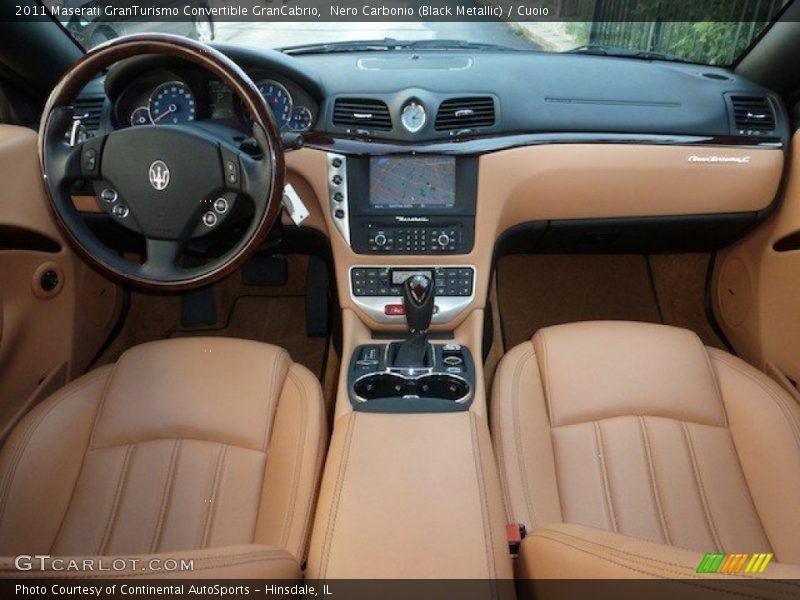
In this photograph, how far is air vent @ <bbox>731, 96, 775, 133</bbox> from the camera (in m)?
1.85

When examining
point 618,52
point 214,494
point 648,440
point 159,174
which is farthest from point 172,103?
point 648,440

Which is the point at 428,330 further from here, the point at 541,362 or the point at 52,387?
the point at 52,387

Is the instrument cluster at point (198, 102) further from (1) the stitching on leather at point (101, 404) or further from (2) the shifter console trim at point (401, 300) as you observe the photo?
(1) the stitching on leather at point (101, 404)

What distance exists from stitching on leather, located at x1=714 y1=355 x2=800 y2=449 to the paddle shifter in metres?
0.79

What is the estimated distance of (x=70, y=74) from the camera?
132 cm

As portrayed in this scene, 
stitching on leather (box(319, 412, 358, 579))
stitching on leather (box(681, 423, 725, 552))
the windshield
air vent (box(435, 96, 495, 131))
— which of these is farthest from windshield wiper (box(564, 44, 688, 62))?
stitching on leather (box(319, 412, 358, 579))

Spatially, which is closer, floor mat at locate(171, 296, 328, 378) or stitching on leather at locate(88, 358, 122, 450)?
stitching on leather at locate(88, 358, 122, 450)

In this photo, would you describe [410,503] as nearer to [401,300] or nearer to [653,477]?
[653,477]

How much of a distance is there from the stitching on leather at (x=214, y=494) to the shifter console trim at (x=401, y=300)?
0.60 meters

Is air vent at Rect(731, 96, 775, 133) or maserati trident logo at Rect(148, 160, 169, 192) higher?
maserati trident logo at Rect(148, 160, 169, 192)

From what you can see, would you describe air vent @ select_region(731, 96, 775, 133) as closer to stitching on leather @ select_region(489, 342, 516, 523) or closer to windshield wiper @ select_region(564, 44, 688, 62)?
windshield wiper @ select_region(564, 44, 688, 62)

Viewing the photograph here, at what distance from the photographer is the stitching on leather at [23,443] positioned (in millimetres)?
1294

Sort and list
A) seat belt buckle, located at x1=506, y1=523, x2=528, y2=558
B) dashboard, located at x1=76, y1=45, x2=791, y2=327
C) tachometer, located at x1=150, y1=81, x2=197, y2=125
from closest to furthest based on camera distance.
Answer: seat belt buckle, located at x1=506, y1=523, x2=528, y2=558 < tachometer, located at x1=150, y1=81, x2=197, y2=125 < dashboard, located at x1=76, y1=45, x2=791, y2=327

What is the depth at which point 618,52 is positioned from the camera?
1966mm
